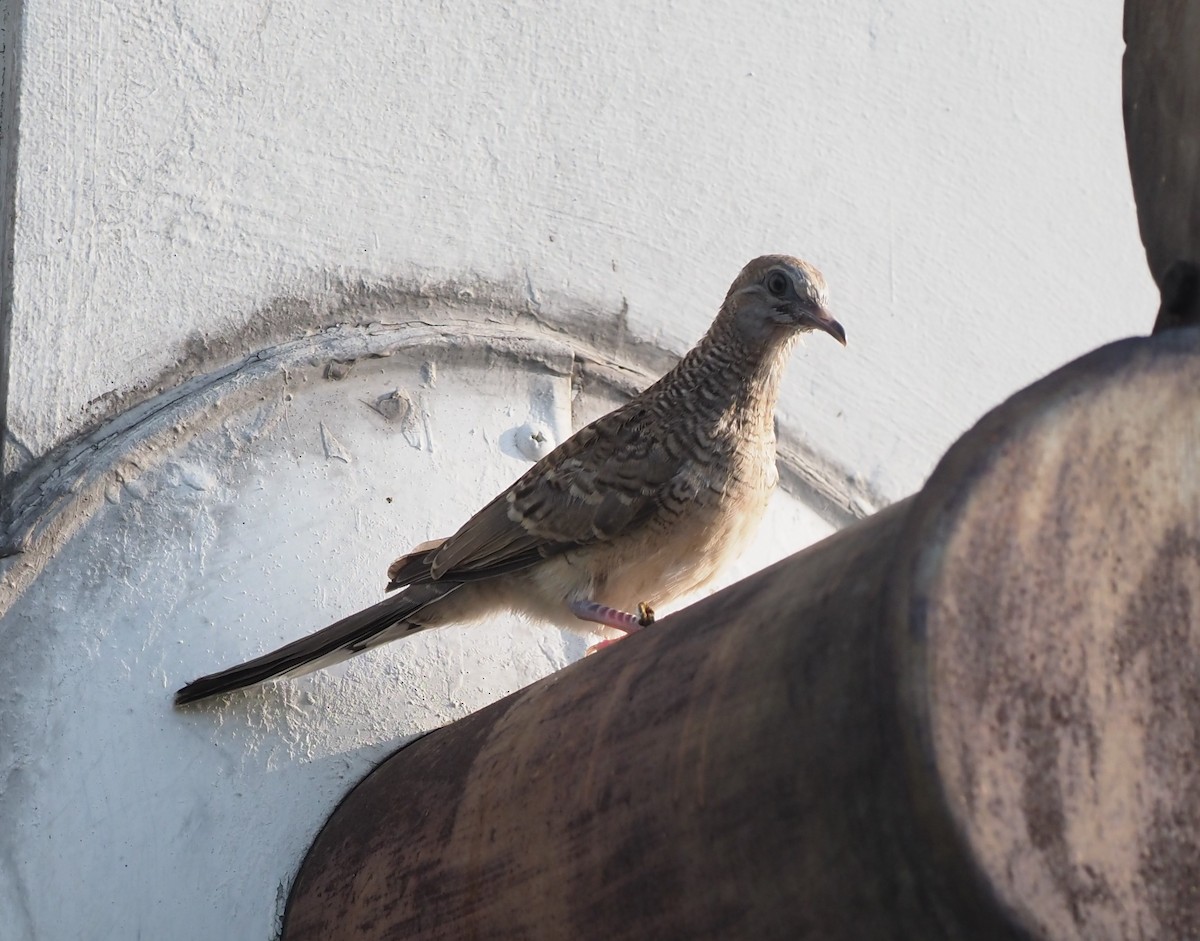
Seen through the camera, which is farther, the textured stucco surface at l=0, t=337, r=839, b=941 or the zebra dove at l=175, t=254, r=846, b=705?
the zebra dove at l=175, t=254, r=846, b=705

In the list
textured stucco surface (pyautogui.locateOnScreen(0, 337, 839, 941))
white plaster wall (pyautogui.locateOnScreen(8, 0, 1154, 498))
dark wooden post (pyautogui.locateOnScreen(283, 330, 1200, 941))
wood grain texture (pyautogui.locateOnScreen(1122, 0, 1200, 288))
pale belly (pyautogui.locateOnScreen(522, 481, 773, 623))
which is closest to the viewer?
dark wooden post (pyautogui.locateOnScreen(283, 330, 1200, 941))

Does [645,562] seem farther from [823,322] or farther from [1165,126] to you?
[1165,126]

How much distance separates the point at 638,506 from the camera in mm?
3252

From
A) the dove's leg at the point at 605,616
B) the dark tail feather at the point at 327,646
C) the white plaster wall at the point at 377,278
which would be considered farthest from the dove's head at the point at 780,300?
the dark tail feather at the point at 327,646

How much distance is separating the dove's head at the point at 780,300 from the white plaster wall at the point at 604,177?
0.82ft

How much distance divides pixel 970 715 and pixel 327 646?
5.75ft

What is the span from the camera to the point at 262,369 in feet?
10.1

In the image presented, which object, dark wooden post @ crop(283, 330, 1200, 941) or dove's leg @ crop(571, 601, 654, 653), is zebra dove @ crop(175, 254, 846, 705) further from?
dark wooden post @ crop(283, 330, 1200, 941)

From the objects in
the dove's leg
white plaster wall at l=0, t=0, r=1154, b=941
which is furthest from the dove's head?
the dove's leg


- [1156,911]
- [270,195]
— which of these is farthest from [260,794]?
[1156,911]

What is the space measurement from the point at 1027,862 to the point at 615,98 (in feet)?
Result: 8.50

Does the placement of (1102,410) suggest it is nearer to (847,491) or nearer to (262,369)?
(262,369)

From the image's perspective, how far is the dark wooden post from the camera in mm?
1334

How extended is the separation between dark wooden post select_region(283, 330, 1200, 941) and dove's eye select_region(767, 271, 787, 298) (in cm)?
178
